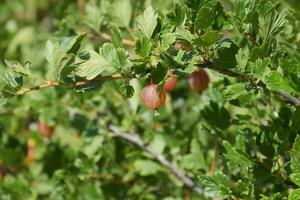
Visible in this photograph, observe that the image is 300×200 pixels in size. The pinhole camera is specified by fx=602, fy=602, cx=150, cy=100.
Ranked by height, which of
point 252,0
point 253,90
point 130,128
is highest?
point 252,0

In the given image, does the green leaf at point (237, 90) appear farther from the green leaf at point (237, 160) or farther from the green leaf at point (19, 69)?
the green leaf at point (19, 69)

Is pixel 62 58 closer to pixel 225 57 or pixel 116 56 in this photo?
pixel 116 56

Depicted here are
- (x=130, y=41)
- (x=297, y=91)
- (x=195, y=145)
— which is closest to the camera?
(x=297, y=91)

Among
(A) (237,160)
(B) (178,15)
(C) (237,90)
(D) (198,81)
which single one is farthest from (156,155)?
(B) (178,15)

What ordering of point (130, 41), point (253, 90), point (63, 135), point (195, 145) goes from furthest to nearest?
point (63, 135) < point (195, 145) < point (130, 41) < point (253, 90)

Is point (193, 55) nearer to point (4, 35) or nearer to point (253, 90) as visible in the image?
point (253, 90)

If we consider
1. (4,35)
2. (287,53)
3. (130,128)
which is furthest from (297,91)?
(4,35)

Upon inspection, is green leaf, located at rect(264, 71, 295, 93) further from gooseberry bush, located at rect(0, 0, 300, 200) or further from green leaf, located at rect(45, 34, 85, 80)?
green leaf, located at rect(45, 34, 85, 80)
